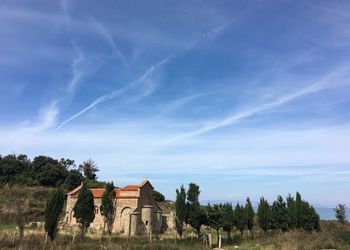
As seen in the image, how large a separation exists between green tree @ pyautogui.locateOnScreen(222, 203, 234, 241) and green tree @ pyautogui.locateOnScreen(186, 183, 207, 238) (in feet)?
5.06

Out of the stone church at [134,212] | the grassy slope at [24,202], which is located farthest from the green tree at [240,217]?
the grassy slope at [24,202]

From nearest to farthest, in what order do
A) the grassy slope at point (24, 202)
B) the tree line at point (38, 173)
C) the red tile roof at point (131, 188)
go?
the red tile roof at point (131, 188) → the grassy slope at point (24, 202) → the tree line at point (38, 173)

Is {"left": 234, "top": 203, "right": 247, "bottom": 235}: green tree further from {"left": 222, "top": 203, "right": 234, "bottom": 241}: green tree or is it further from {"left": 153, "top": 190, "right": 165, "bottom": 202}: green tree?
{"left": 153, "top": 190, "right": 165, "bottom": 202}: green tree

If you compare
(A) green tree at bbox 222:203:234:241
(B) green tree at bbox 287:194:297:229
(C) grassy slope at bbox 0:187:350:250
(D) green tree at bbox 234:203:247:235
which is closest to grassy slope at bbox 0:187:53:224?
(C) grassy slope at bbox 0:187:350:250

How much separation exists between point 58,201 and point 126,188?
1172 cm

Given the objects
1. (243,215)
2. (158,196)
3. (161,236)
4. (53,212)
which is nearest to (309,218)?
(243,215)

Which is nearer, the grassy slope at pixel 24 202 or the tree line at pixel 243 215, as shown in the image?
the tree line at pixel 243 215

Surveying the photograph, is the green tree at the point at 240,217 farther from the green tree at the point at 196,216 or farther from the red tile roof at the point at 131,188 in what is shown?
the red tile roof at the point at 131,188

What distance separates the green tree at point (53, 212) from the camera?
21562 millimetres

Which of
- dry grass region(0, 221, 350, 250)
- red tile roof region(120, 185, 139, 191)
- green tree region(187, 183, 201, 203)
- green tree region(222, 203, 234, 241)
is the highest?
red tile roof region(120, 185, 139, 191)

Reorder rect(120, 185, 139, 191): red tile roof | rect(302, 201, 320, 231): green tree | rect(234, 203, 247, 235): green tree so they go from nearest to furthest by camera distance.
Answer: rect(234, 203, 247, 235): green tree
rect(302, 201, 320, 231): green tree
rect(120, 185, 139, 191): red tile roof

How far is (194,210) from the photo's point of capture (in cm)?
2625

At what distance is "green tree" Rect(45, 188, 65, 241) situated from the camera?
21.6 metres

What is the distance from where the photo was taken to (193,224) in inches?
1038
